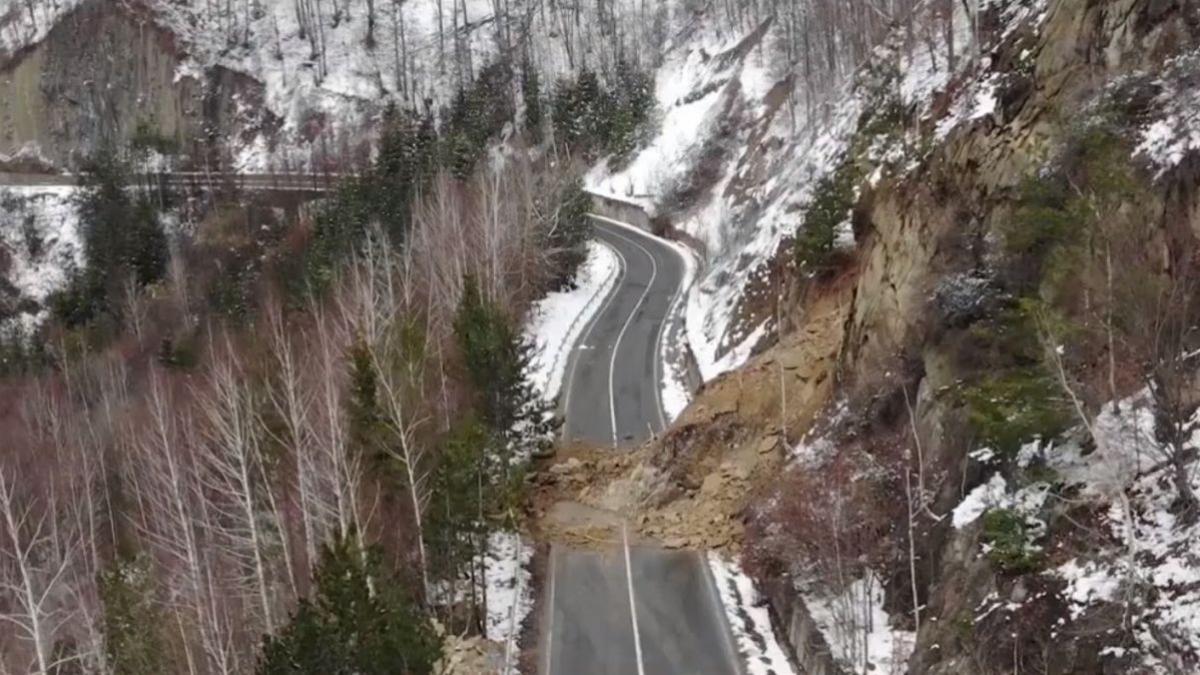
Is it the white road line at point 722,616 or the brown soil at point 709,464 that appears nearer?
the white road line at point 722,616

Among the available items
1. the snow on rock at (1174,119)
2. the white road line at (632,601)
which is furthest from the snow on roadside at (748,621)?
the snow on rock at (1174,119)

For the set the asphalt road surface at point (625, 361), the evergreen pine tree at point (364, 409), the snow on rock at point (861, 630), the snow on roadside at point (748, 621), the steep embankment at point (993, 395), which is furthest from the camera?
the asphalt road surface at point (625, 361)

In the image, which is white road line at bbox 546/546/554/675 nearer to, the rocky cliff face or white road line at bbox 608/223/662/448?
white road line at bbox 608/223/662/448

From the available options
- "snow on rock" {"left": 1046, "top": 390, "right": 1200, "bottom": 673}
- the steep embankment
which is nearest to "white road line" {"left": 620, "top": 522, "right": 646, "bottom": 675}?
the steep embankment

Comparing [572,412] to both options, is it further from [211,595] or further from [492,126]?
[492,126]

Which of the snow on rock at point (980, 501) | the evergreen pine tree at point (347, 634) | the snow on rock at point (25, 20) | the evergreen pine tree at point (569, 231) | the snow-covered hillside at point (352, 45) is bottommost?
the evergreen pine tree at point (347, 634)

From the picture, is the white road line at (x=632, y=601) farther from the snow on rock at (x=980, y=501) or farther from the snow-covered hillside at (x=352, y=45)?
the snow-covered hillside at (x=352, y=45)
